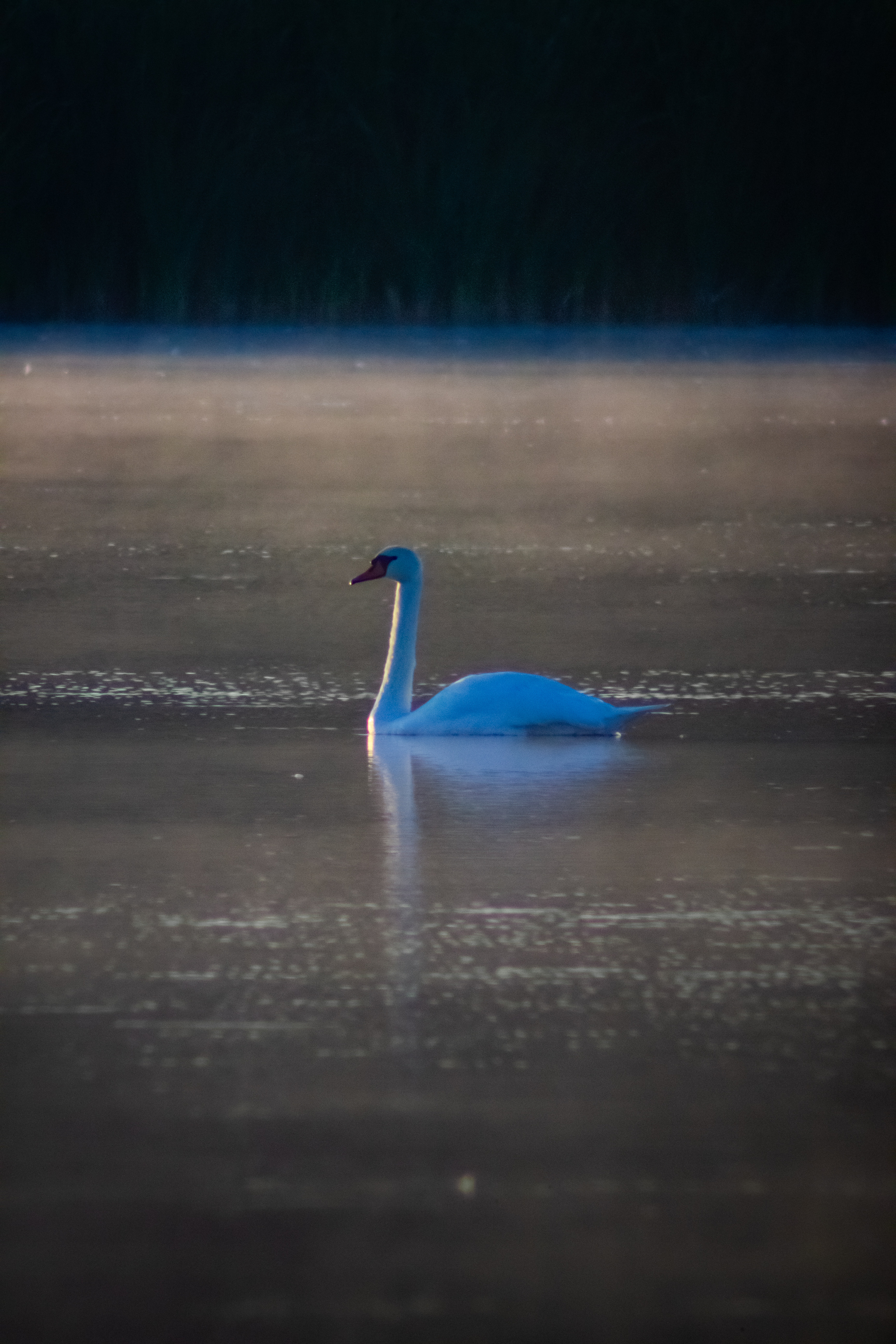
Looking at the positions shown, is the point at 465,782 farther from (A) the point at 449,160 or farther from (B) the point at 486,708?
(A) the point at 449,160

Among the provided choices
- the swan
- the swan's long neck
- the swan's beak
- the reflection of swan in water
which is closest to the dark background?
the swan's beak

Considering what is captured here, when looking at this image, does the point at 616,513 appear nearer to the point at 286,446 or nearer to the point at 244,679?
the point at 286,446

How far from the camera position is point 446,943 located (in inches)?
173

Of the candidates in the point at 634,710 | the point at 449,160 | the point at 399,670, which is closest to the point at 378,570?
the point at 399,670

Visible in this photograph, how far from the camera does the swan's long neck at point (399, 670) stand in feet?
20.4

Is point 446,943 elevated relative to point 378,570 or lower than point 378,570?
lower

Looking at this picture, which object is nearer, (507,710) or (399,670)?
(507,710)

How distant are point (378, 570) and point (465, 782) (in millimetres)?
1039

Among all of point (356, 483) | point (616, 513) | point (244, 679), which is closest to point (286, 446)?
point (356, 483)

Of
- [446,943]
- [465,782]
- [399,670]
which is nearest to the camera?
[446,943]

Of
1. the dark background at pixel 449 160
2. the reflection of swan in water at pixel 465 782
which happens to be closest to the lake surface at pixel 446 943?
the reflection of swan in water at pixel 465 782

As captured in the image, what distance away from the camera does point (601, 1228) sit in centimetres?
312

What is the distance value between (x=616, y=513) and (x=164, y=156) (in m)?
14.2

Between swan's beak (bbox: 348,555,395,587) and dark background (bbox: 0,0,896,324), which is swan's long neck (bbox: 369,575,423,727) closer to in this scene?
Answer: swan's beak (bbox: 348,555,395,587)
